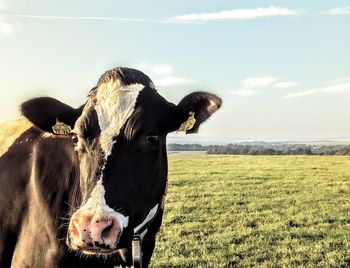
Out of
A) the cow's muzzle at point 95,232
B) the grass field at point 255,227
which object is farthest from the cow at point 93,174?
the grass field at point 255,227

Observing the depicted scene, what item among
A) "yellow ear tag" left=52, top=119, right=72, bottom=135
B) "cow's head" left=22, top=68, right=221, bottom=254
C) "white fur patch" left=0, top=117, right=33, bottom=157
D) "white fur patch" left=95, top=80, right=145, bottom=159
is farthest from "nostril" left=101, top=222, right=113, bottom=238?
"white fur patch" left=0, top=117, right=33, bottom=157

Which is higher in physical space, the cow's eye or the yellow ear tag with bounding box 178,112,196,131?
the yellow ear tag with bounding box 178,112,196,131

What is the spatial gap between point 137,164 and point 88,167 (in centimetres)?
38

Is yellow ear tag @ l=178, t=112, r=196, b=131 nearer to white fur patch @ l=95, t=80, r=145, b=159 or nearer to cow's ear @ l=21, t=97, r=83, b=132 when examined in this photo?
white fur patch @ l=95, t=80, r=145, b=159

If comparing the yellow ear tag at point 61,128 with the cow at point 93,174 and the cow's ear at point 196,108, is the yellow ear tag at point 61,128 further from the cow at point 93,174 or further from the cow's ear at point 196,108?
the cow's ear at point 196,108

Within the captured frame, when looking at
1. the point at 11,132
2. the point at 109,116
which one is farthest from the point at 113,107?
the point at 11,132

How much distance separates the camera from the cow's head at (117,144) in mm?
3980

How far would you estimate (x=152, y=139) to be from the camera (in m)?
4.56

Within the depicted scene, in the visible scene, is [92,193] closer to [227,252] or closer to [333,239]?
[227,252]

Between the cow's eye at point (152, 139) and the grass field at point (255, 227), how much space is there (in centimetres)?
538

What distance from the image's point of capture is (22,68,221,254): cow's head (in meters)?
3.98

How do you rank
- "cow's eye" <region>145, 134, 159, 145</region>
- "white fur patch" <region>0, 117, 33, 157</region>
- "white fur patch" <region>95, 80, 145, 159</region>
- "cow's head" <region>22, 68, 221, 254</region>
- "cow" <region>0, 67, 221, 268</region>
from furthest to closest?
"white fur patch" <region>0, 117, 33, 157</region> < "cow's eye" <region>145, 134, 159, 145</region> < "white fur patch" <region>95, 80, 145, 159</region> < "cow" <region>0, 67, 221, 268</region> < "cow's head" <region>22, 68, 221, 254</region>

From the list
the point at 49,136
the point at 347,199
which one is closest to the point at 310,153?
the point at 347,199

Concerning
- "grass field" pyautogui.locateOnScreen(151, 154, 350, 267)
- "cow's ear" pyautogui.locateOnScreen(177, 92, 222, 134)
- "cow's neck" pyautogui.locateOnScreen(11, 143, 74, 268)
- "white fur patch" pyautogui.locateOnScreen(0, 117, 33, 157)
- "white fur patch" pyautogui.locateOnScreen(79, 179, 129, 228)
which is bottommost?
"grass field" pyautogui.locateOnScreen(151, 154, 350, 267)
